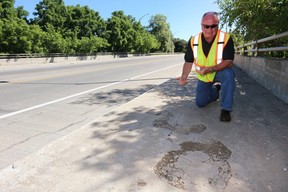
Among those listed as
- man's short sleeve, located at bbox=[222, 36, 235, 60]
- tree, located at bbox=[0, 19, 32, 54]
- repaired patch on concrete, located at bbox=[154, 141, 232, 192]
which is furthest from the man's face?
tree, located at bbox=[0, 19, 32, 54]

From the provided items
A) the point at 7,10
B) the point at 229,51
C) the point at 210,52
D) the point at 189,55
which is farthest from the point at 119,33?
the point at 229,51

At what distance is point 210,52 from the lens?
4602mm

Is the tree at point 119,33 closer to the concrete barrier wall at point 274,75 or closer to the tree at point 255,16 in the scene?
the tree at point 255,16

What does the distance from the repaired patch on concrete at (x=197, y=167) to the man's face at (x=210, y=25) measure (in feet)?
5.66

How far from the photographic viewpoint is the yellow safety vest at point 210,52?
14.9ft

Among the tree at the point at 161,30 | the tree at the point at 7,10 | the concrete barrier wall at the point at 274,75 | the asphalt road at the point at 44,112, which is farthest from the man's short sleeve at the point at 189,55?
the tree at the point at 161,30

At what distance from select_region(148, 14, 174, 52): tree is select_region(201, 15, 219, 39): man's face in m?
102

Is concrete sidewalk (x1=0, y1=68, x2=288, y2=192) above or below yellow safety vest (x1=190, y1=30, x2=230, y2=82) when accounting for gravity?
below

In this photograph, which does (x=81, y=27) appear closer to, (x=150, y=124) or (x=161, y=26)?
(x=150, y=124)

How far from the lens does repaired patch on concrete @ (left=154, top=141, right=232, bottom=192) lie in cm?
276

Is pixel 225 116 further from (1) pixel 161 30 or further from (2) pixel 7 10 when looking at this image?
(1) pixel 161 30

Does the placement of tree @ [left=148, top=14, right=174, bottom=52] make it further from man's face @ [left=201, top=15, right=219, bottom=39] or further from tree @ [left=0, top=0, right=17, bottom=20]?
man's face @ [left=201, top=15, right=219, bottom=39]

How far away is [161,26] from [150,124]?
104 meters

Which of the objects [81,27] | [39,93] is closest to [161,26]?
[81,27]
